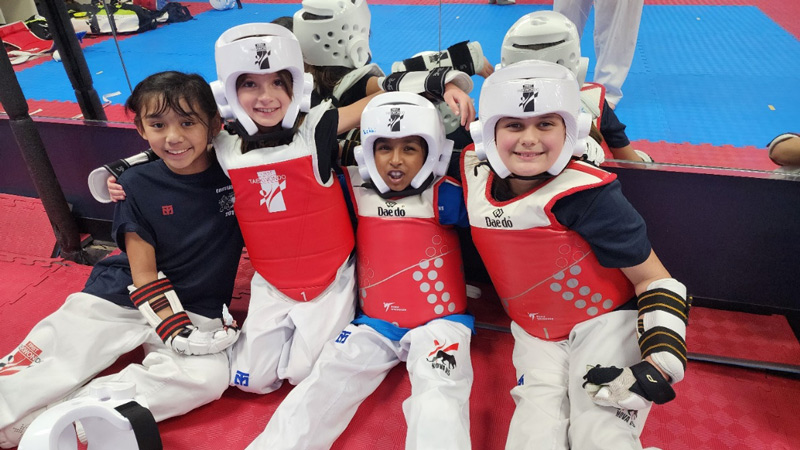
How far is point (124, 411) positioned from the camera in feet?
5.13

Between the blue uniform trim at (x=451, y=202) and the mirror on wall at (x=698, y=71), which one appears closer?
the blue uniform trim at (x=451, y=202)

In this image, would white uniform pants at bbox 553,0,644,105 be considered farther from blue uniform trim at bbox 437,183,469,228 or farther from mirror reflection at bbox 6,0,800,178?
blue uniform trim at bbox 437,183,469,228

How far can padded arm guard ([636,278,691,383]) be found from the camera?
1.56m

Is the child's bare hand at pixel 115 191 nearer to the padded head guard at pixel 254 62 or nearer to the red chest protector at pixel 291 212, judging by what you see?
the red chest protector at pixel 291 212

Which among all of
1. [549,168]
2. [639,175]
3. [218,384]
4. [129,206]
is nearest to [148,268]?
[129,206]

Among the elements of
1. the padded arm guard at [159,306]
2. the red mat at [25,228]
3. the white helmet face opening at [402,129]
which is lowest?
the red mat at [25,228]

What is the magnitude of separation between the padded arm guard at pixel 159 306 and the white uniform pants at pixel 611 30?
8.16 feet

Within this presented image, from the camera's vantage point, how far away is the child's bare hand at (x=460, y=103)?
2.02m

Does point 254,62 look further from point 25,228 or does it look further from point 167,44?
point 167,44

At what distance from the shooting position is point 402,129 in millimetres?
1880

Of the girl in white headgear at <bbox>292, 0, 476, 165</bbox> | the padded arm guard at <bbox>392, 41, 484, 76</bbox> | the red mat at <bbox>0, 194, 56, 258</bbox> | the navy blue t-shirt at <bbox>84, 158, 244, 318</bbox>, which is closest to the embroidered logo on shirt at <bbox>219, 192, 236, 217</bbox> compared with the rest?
the navy blue t-shirt at <bbox>84, 158, 244, 318</bbox>

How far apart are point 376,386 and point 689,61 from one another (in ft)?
9.15

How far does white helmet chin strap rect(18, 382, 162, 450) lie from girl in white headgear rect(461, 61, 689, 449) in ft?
3.75

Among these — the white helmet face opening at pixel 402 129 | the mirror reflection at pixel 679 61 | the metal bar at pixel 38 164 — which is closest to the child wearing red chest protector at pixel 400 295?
the white helmet face opening at pixel 402 129
